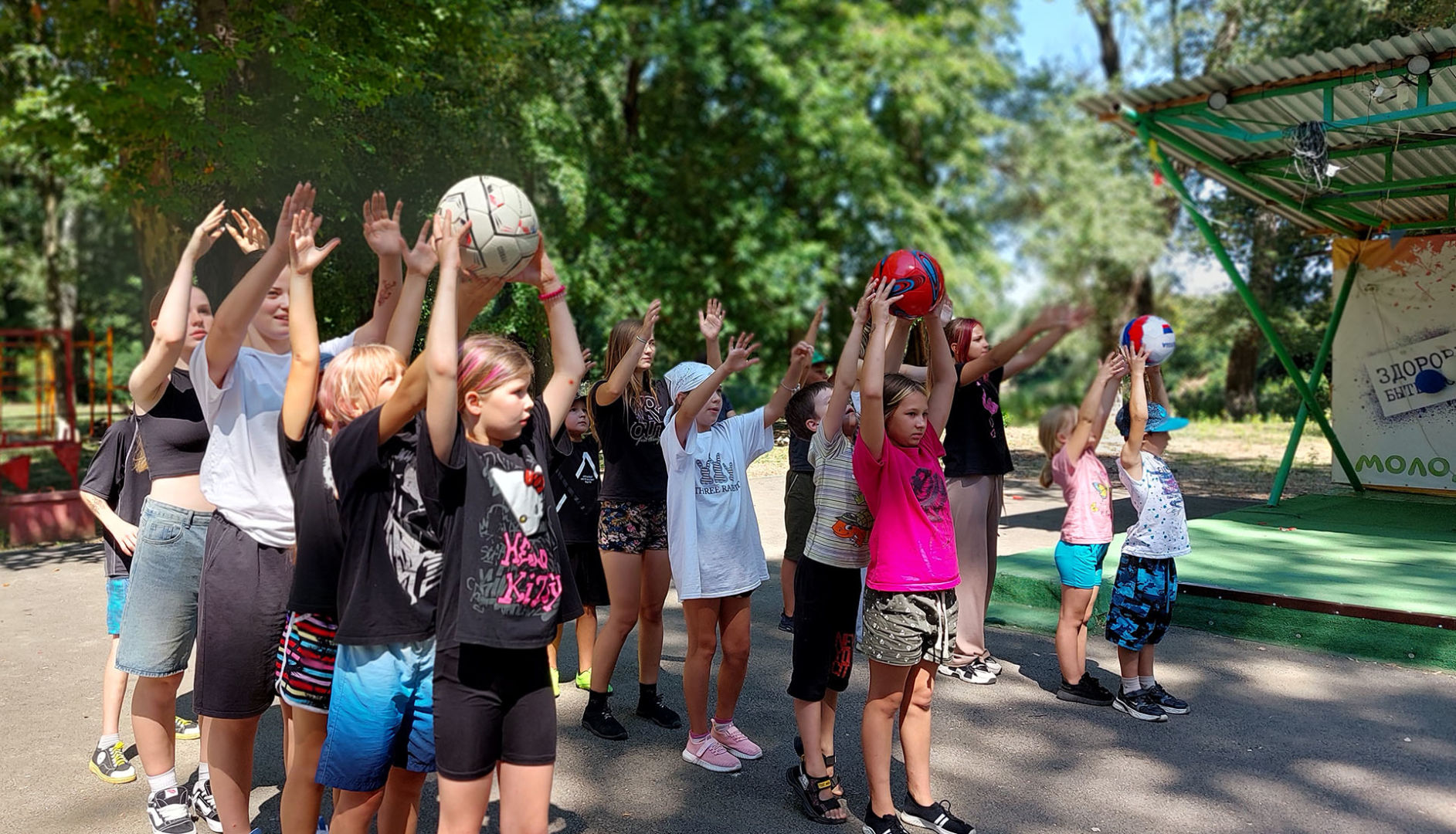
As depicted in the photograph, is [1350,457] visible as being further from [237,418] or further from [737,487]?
[237,418]

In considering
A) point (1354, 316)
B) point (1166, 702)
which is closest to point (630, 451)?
point (1166, 702)

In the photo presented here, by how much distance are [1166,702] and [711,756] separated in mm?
2336

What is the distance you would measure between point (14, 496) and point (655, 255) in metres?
12.7

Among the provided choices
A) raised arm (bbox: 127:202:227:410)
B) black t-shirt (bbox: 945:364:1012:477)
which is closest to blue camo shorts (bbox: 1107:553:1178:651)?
black t-shirt (bbox: 945:364:1012:477)

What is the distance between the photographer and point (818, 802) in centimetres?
419

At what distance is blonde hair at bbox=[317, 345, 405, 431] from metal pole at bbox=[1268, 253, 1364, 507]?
993 centimetres

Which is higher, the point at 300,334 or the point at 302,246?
the point at 302,246

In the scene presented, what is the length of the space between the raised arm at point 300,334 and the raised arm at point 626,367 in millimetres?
1621

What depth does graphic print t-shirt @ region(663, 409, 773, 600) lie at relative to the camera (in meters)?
4.69

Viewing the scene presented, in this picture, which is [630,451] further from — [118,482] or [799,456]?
[118,482]

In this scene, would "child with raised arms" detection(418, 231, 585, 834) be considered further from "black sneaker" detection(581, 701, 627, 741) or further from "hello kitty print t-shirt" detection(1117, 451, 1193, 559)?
"hello kitty print t-shirt" detection(1117, 451, 1193, 559)

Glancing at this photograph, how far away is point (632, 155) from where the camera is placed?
22344 mm

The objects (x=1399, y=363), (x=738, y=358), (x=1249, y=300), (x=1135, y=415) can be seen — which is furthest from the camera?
(x=1399, y=363)

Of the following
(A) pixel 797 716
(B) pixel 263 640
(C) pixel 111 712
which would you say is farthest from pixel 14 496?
(A) pixel 797 716
